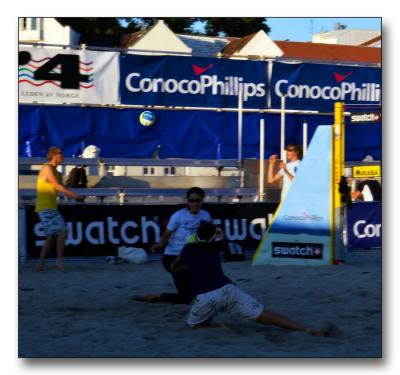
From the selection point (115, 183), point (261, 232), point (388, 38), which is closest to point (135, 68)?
point (115, 183)

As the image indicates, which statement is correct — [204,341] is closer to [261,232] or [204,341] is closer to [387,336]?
[387,336]

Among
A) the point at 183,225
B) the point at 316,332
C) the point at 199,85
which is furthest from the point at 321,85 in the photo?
the point at 316,332

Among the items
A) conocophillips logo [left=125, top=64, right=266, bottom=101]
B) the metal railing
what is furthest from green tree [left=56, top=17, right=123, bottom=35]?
the metal railing

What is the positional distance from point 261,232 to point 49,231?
10.9 ft

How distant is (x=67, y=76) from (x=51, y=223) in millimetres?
4291

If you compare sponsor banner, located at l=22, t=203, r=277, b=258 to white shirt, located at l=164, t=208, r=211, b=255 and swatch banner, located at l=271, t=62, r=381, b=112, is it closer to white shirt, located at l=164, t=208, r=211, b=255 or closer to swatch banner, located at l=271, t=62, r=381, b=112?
white shirt, located at l=164, t=208, r=211, b=255

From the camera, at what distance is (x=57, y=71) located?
14.5 m

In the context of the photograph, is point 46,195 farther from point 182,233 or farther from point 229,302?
point 229,302

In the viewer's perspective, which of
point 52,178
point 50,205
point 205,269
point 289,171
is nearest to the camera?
point 205,269

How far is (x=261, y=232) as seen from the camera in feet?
42.3

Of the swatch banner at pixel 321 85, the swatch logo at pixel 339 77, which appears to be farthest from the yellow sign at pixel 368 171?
the swatch logo at pixel 339 77

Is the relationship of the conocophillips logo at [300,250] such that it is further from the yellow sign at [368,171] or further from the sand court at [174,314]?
the yellow sign at [368,171]

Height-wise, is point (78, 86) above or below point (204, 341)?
above

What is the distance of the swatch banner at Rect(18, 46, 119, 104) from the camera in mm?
14242
